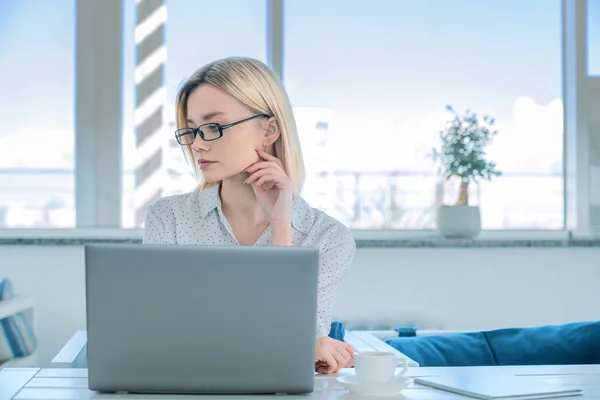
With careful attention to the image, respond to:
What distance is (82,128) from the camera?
3691 mm

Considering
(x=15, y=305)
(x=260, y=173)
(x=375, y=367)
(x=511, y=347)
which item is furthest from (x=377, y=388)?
(x=15, y=305)

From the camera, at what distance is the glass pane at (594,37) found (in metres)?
3.94

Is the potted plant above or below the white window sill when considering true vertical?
above

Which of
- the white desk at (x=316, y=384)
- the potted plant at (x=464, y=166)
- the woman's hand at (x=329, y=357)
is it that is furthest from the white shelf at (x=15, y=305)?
the potted plant at (x=464, y=166)

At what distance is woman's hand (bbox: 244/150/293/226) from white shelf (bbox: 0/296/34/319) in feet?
4.13

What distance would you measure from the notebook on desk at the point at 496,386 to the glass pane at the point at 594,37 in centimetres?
279

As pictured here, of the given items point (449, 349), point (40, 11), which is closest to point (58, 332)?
point (40, 11)

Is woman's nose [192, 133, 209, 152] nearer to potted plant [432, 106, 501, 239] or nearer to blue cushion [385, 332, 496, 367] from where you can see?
blue cushion [385, 332, 496, 367]

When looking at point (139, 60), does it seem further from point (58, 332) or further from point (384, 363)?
point (384, 363)

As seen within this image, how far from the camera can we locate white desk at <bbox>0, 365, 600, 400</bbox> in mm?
1273

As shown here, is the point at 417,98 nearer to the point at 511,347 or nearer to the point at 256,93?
the point at 511,347

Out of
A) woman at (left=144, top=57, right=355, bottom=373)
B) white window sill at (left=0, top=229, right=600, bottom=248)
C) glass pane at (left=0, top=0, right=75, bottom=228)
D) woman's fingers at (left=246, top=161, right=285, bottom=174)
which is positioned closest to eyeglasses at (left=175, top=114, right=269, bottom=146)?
woman at (left=144, top=57, right=355, bottom=373)

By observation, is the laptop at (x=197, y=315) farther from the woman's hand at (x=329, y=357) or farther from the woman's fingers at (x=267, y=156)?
the woman's fingers at (x=267, y=156)

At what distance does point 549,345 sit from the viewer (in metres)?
2.62
